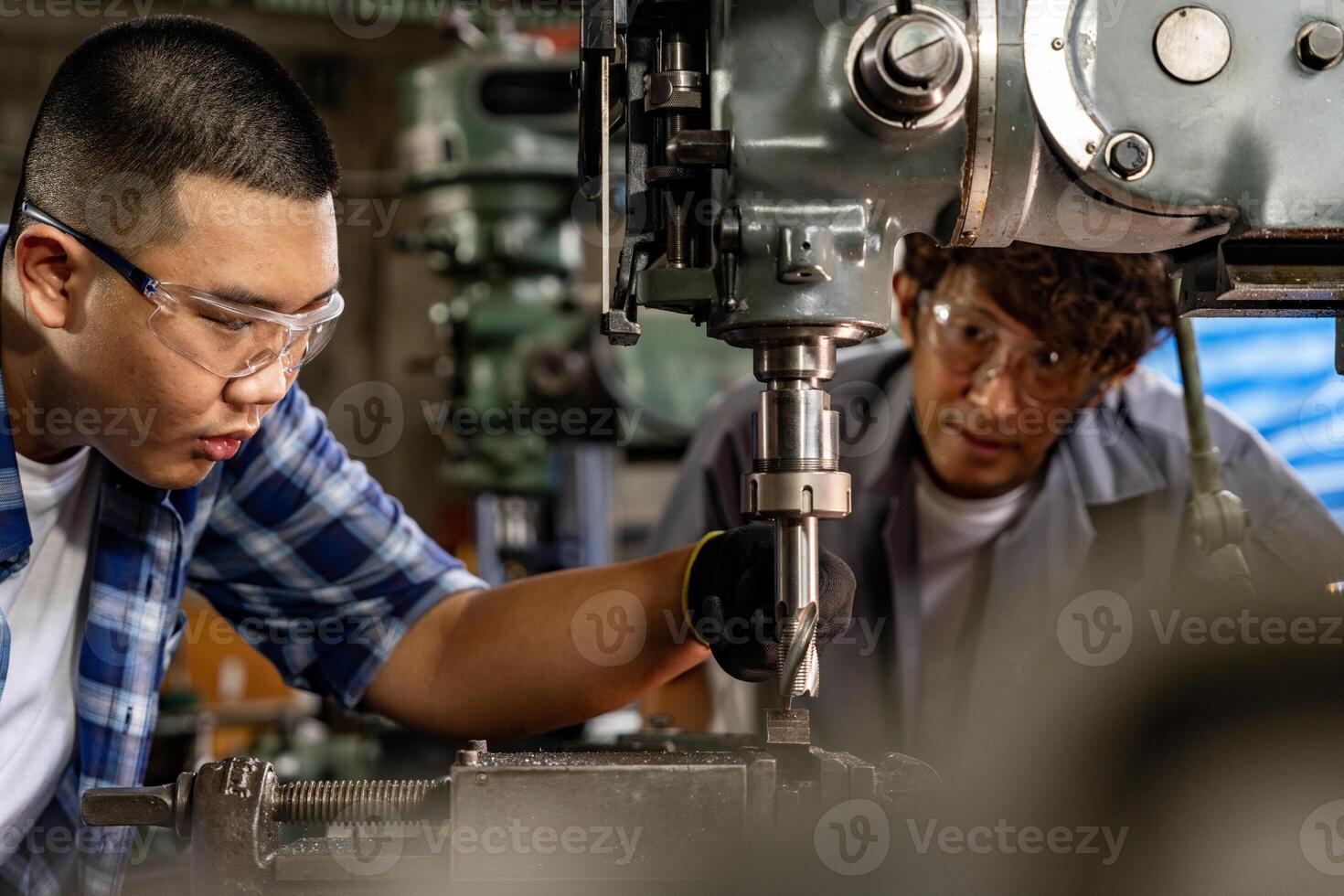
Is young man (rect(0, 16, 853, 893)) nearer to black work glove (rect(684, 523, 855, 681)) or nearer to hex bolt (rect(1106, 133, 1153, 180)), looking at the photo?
black work glove (rect(684, 523, 855, 681))

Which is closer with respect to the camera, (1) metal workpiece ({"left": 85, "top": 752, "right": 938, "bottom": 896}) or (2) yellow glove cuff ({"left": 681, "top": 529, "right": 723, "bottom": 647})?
(1) metal workpiece ({"left": 85, "top": 752, "right": 938, "bottom": 896})

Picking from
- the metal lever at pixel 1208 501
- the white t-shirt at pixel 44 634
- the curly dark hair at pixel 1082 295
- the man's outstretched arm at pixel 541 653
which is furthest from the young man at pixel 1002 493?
the white t-shirt at pixel 44 634

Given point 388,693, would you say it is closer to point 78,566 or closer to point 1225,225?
point 78,566

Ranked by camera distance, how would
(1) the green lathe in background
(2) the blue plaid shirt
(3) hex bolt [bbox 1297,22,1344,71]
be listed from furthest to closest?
(1) the green lathe in background
(2) the blue plaid shirt
(3) hex bolt [bbox 1297,22,1344,71]

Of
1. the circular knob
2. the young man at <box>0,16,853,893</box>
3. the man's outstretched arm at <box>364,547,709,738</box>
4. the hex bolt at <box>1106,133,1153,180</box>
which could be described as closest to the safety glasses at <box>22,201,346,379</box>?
the young man at <box>0,16,853,893</box>

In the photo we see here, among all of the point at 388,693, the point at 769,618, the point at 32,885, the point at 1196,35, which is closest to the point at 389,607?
the point at 388,693

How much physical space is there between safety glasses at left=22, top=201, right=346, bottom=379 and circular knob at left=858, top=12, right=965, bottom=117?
1.89ft

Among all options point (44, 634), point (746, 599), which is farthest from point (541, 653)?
point (44, 634)

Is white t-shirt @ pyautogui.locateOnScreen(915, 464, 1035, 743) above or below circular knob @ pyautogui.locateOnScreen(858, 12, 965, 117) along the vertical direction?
below

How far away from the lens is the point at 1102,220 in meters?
0.92

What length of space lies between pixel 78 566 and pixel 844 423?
1142mm

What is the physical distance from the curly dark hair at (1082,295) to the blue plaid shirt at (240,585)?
2.61ft

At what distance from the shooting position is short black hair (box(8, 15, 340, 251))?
1.09 metres

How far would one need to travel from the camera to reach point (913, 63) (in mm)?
836
